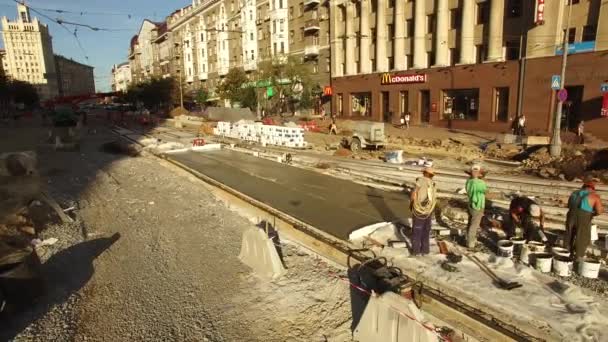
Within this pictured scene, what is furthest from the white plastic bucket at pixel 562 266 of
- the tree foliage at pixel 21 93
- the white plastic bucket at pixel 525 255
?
the tree foliage at pixel 21 93

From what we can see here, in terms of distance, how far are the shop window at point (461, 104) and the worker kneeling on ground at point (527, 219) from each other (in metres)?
26.8

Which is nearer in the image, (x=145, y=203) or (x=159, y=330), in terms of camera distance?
(x=159, y=330)

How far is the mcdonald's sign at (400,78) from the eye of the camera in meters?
37.9

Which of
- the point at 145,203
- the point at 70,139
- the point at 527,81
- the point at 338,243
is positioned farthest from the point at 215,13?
the point at 338,243

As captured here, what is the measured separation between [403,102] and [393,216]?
31.3 m

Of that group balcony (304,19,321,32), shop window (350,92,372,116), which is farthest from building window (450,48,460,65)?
balcony (304,19,321,32)

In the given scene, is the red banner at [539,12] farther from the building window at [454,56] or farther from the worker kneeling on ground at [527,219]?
the worker kneeling on ground at [527,219]

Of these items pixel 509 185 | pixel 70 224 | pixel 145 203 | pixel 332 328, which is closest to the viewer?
pixel 332 328

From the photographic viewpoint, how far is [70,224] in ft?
38.2

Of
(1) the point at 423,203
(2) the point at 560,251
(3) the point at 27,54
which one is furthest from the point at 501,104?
(3) the point at 27,54

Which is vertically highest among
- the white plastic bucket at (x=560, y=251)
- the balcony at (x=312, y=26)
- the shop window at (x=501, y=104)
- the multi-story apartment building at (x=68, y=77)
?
the multi-story apartment building at (x=68, y=77)

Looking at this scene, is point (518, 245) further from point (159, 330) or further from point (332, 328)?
point (159, 330)

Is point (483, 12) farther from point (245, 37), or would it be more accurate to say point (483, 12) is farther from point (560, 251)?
point (245, 37)

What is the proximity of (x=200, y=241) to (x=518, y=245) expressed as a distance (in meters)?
7.52
